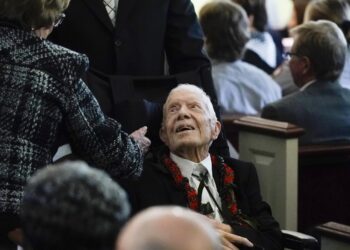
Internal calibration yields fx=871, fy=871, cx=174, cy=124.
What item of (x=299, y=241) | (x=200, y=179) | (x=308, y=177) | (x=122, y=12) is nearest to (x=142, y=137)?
(x=200, y=179)

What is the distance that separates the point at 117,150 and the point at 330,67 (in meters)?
1.77

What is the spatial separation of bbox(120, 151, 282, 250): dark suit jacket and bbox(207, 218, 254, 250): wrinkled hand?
42 millimetres

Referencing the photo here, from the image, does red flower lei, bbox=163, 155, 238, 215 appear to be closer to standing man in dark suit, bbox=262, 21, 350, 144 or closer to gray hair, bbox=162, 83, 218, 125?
gray hair, bbox=162, 83, 218, 125

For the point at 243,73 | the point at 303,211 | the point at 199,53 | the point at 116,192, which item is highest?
the point at 116,192

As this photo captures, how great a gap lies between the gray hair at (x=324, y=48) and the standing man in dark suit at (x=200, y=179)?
40.8 inches

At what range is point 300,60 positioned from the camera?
4.04 meters

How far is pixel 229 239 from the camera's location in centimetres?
279

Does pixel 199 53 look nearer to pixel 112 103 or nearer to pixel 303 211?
pixel 112 103

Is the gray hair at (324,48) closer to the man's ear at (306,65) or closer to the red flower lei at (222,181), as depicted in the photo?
the man's ear at (306,65)

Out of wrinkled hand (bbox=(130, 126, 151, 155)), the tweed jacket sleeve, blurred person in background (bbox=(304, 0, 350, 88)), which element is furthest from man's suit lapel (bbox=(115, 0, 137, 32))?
blurred person in background (bbox=(304, 0, 350, 88))

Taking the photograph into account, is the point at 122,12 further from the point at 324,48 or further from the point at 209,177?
the point at 324,48

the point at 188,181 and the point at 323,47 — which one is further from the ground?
the point at 323,47

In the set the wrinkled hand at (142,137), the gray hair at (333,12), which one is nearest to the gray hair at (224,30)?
the gray hair at (333,12)

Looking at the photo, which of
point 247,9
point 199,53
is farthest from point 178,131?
point 247,9
